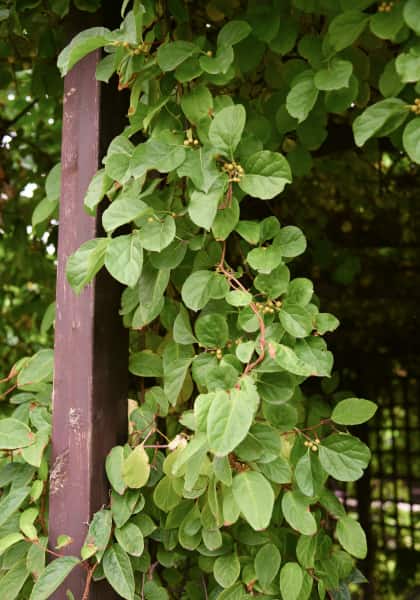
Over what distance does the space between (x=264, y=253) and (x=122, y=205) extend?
0.79ft

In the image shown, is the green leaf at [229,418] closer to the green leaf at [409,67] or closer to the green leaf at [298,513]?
the green leaf at [298,513]

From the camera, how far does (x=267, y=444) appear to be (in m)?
0.99

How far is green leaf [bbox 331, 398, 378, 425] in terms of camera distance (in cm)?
103

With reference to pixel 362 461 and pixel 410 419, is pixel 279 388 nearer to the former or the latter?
pixel 362 461

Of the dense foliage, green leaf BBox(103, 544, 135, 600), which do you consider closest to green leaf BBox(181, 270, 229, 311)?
the dense foliage

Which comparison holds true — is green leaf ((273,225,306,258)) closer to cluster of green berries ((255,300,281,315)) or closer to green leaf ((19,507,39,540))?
cluster of green berries ((255,300,281,315))

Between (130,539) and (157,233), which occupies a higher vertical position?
(157,233)

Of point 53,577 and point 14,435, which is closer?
point 53,577

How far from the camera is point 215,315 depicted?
1.00m

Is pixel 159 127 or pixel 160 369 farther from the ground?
pixel 159 127

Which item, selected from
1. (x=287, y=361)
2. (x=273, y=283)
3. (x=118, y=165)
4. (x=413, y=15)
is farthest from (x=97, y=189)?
(x=413, y=15)

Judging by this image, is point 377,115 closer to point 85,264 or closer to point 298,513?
point 85,264

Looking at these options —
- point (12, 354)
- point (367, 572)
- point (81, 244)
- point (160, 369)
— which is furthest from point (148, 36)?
point (367, 572)

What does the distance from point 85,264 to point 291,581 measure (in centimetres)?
64
